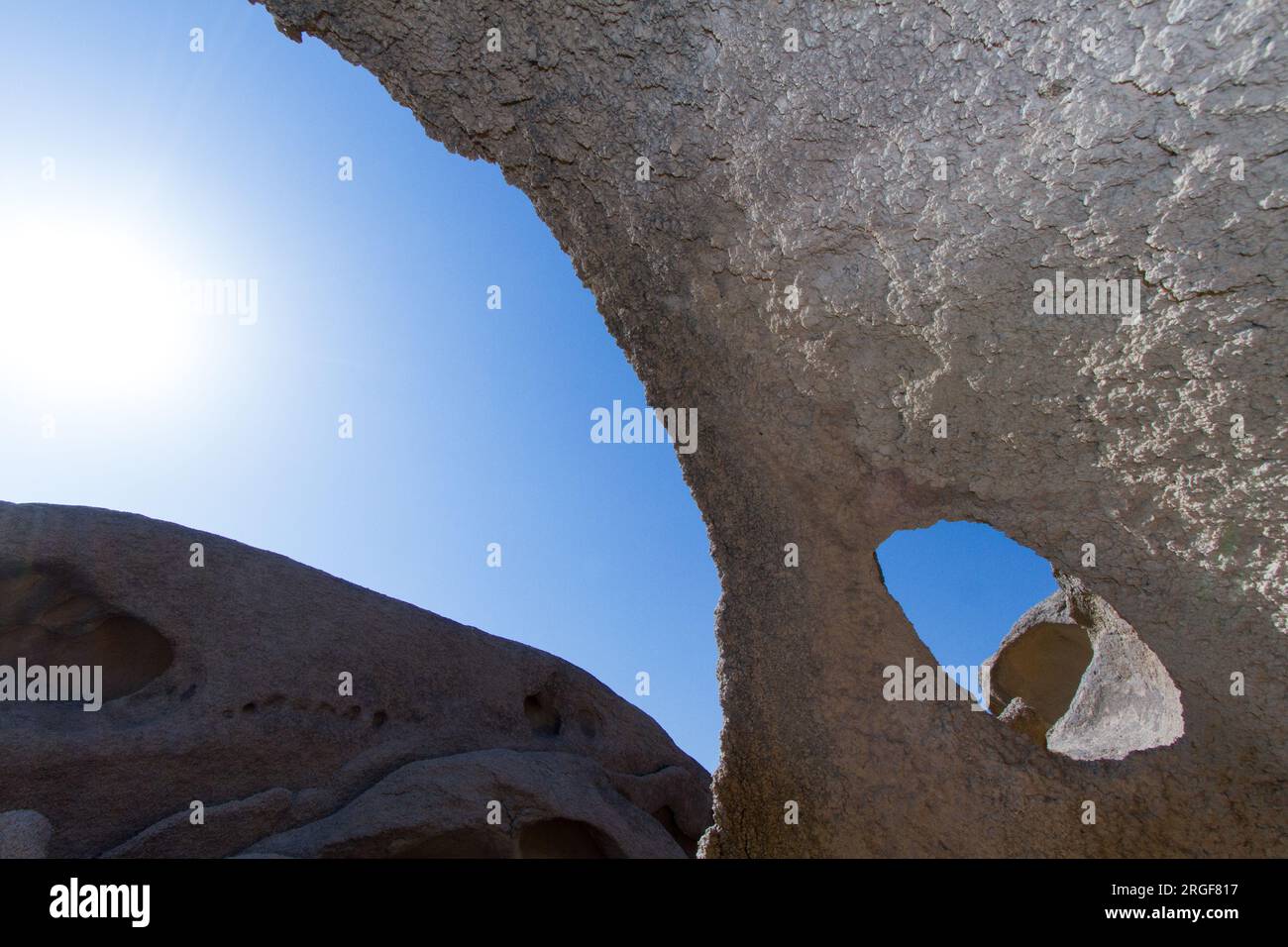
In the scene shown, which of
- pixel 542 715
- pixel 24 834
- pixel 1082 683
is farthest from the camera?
pixel 542 715

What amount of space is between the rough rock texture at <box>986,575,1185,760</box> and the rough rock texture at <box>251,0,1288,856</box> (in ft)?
1.22

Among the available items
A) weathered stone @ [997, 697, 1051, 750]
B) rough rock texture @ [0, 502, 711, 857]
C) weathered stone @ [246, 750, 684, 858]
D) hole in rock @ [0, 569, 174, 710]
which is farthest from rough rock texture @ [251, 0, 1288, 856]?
hole in rock @ [0, 569, 174, 710]

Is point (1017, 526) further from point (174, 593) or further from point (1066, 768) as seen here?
point (174, 593)

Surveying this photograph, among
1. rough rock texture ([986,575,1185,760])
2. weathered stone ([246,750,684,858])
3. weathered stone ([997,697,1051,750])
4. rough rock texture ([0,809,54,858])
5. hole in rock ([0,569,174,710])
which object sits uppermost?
hole in rock ([0,569,174,710])

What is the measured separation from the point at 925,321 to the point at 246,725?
4039mm

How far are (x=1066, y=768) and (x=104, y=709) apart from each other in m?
4.44

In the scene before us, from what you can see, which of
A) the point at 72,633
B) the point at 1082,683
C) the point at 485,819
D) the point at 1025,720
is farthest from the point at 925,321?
the point at 72,633

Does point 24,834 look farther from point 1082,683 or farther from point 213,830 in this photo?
point 1082,683

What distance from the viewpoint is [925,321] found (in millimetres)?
2508

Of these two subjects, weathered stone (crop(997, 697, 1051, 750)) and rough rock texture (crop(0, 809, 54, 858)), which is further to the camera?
weathered stone (crop(997, 697, 1051, 750))

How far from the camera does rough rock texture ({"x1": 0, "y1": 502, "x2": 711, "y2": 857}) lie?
426 centimetres

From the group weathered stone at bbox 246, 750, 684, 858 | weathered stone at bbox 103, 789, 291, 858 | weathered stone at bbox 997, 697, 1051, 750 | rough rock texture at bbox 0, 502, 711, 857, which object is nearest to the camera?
weathered stone at bbox 103, 789, 291, 858

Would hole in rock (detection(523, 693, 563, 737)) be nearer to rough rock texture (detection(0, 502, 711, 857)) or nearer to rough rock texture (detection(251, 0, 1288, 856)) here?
rough rock texture (detection(0, 502, 711, 857))
